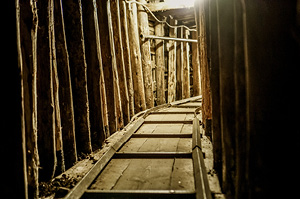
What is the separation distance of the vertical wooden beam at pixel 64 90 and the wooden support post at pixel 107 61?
1.12 metres

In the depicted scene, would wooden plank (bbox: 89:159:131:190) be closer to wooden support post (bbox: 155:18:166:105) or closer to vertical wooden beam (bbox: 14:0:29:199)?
vertical wooden beam (bbox: 14:0:29:199)

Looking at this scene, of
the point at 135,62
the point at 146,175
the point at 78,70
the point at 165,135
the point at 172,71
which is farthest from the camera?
the point at 172,71

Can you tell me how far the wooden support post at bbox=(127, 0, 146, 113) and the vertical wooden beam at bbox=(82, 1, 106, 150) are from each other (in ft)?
7.26

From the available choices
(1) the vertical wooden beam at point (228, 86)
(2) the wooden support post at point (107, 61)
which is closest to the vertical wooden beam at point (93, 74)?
(2) the wooden support post at point (107, 61)

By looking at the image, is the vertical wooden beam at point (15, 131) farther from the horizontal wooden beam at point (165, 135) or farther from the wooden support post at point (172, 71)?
the wooden support post at point (172, 71)

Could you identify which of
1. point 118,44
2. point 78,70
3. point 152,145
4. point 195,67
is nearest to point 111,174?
point 152,145

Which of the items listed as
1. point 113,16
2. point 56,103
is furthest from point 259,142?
point 113,16

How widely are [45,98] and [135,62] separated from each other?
10.9ft

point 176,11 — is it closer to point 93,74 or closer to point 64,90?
point 93,74

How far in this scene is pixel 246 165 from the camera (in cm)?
143

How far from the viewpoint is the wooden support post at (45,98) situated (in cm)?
235

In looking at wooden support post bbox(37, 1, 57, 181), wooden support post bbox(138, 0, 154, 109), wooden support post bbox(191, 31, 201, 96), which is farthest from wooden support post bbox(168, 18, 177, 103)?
wooden support post bbox(37, 1, 57, 181)

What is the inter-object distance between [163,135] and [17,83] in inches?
105

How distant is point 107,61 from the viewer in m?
3.83
